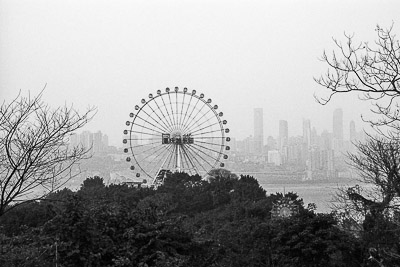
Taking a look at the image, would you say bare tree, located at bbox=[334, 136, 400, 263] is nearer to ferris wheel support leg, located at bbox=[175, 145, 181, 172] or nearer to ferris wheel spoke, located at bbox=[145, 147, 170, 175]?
ferris wheel support leg, located at bbox=[175, 145, 181, 172]

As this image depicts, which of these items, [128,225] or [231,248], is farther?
[231,248]

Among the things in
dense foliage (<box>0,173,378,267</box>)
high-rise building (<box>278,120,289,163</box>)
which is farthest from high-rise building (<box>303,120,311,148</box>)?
dense foliage (<box>0,173,378,267</box>)

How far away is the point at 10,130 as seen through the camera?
4.45 metres

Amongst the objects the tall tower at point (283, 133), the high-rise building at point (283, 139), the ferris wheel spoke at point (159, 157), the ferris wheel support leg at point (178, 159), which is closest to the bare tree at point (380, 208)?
the ferris wheel support leg at point (178, 159)

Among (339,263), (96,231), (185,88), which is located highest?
(185,88)

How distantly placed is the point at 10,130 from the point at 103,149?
62.0 ft

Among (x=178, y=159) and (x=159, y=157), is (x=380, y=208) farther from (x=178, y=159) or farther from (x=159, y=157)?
(x=159, y=157)

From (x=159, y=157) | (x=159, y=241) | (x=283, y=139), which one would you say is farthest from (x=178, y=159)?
(x=283, y=139)

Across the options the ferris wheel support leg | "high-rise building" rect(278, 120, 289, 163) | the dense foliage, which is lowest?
the dense foliage

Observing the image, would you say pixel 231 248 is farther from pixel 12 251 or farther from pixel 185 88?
pixel 185 88

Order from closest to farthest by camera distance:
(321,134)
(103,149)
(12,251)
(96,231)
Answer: (12,251) → (96,231) → (103,149) → (321,134)

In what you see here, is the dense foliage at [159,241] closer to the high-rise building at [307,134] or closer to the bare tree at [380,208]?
the bare tree at [380,208]

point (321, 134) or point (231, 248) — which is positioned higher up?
point (321, 134)

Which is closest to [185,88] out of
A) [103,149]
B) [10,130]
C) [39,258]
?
[103,149]
